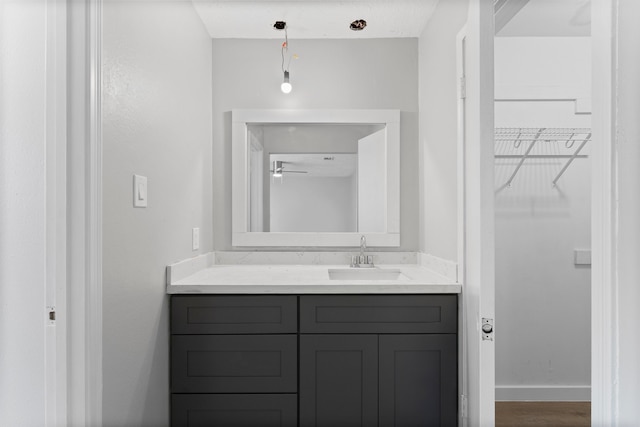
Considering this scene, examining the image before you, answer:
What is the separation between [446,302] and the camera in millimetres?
1801

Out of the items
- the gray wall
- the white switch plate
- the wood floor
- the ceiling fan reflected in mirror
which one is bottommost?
Answer: the wood floor

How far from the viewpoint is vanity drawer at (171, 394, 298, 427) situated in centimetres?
179

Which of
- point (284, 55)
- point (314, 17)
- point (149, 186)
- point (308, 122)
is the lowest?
point (149, 186)

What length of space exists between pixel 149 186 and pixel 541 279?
7.52ft

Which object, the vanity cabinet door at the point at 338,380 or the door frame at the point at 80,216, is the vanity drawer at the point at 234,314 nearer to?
the vanity cabinet door at the point at 338,380

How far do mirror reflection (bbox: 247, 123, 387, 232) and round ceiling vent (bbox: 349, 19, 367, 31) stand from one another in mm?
541

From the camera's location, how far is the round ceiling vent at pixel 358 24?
7.32ft

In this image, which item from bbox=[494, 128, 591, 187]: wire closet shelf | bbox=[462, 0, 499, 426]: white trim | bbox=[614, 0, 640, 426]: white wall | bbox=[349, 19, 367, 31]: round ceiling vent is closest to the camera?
bbox=[614, 0, 640, 426]: white wall

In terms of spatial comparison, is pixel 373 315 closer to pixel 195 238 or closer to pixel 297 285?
pixel 297 285

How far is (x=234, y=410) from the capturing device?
1.78 metres

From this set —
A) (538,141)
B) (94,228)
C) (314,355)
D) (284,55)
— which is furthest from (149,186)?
(538,141)

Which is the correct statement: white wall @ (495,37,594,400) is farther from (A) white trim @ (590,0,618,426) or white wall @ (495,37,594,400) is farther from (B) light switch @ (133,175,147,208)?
(B) light switch @ (133,175,147,208)

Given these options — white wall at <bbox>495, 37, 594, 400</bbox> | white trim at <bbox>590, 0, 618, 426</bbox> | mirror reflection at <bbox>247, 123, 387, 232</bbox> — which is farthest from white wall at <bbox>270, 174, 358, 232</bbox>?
white trim at <bbox>590, 0, 618, 426</bbox>

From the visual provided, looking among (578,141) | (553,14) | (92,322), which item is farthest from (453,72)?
(92,322)
